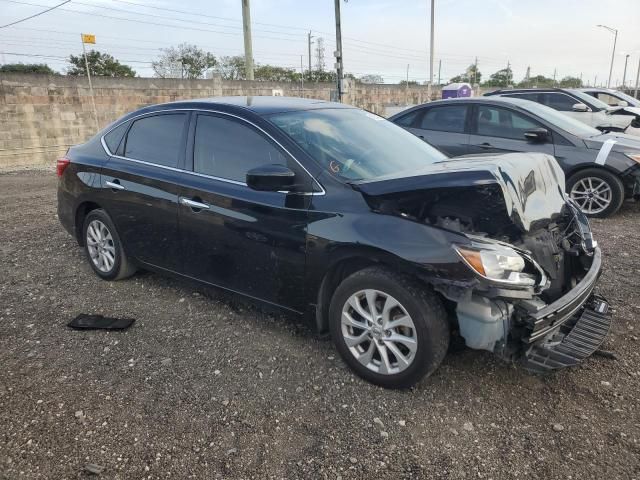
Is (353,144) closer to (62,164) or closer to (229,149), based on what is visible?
(229,149)

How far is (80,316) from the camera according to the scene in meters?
3.89

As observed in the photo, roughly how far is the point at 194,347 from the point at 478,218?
208 cm

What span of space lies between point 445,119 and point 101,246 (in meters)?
5.26

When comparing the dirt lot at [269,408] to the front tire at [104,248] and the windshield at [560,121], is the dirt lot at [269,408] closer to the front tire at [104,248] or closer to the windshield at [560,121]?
the front tire at [104,248]

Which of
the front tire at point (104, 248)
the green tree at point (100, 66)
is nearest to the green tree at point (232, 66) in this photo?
the green tree at point (100, 66)

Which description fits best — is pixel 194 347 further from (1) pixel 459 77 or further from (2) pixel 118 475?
(1) pixel 459 77

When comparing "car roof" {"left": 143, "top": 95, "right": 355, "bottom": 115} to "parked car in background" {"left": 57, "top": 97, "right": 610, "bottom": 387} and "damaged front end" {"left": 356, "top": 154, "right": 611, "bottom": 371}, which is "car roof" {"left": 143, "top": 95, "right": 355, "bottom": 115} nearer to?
"parked car in background" {"left": 57, "top": 97, "right": 610, "bottom": 387}

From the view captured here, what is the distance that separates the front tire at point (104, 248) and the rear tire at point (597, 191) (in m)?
5.67

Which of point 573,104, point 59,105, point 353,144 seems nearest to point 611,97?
point 573,104

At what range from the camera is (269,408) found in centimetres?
277

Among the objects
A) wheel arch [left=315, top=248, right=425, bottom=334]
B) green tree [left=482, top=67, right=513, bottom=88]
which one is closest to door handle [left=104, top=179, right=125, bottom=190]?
wheel arch [left=315, top=248, right=425, bottom=334]

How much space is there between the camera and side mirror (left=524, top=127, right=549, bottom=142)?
664 cm

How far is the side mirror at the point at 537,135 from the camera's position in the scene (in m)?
6.64

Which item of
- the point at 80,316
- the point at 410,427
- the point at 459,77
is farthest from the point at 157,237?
the point at 459,77
